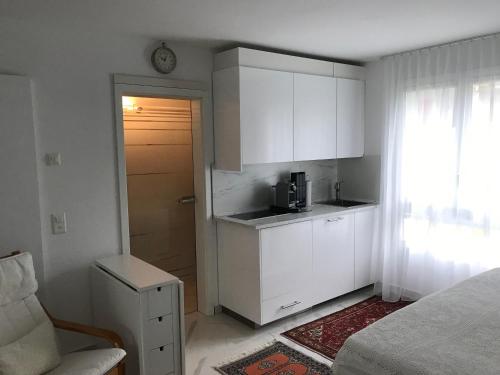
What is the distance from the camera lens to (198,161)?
3.74 m

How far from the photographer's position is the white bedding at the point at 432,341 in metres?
1.65

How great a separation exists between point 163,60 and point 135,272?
5.43 feet

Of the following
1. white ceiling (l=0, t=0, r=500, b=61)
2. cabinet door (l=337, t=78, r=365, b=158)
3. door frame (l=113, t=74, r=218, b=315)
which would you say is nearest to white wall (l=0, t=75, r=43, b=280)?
white ceiling (l=0, t=0, r=500, b=61)

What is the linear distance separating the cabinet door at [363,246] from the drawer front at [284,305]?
28.5 inches

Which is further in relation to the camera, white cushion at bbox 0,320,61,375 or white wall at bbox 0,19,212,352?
white wall at bbox 0,19,212,352

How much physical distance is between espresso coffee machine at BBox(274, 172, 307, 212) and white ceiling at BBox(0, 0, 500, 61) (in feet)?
3.96

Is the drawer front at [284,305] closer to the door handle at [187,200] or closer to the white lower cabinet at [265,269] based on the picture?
the white lower cabinet at [265,269]

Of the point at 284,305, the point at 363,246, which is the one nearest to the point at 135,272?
the point at 284,305

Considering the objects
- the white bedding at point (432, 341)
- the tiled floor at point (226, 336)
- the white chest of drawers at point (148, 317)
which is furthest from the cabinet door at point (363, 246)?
the white chest of drawers at point (148, 317)

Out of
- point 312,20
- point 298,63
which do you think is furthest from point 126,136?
point 312,20

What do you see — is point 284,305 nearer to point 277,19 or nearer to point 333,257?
point 333,257

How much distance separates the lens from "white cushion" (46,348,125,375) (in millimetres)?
2178

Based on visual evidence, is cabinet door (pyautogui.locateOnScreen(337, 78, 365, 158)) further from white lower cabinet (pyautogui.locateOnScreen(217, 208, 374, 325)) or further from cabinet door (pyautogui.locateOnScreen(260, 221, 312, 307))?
cabinet door (pyautogui.locateOnScreen(260, 221, 312, 307))

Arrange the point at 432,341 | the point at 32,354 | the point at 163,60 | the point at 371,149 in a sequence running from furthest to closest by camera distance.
Answer: 1. the point at 371,149
2. the point at 163,60
3. the point at 32,354
4. the point at 432,341
